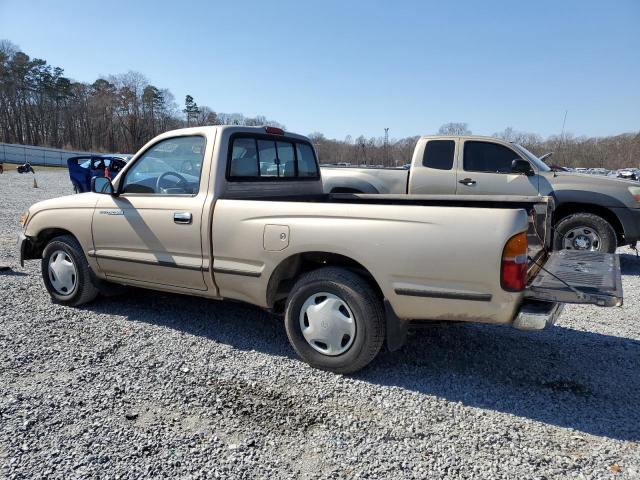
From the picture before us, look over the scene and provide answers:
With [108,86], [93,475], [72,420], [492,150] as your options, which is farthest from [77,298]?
[108,86]

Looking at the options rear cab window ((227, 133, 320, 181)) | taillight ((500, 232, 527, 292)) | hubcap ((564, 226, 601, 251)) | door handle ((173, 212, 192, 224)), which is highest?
rear cab window ((227, 133, 320, 181))

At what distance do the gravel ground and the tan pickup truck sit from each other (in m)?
0.41

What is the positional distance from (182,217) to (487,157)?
5.49m

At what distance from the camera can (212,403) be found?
2.99 meters

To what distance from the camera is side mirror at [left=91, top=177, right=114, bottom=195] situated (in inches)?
175

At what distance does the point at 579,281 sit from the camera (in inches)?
119

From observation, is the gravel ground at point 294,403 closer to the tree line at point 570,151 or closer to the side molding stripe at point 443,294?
the side molding stripe at point 443,294

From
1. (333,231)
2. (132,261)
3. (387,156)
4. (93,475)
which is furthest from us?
(387,156)

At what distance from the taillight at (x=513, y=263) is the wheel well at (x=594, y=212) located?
521 centimetres

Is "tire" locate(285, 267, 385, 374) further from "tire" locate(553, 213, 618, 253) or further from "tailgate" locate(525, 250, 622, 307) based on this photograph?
"tire" locate(553, 213, 618, 253)

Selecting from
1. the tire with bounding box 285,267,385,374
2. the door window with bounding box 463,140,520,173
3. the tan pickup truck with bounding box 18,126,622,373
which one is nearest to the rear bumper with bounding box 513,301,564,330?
the tan pickup truck with bounding box 18,126,622,373

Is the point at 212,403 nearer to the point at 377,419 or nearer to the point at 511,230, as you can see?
the point at 377,419

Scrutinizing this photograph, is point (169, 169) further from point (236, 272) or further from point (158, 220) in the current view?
point (236, 272)

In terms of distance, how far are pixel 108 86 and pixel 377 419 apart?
98.8m
